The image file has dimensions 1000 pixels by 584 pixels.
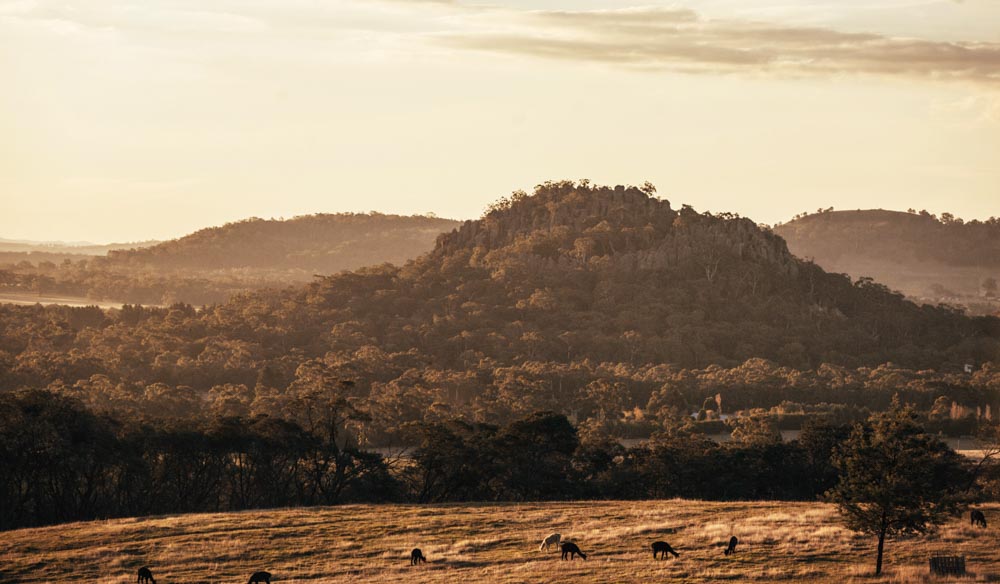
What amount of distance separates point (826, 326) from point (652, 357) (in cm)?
3283

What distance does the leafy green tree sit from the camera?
151 ft

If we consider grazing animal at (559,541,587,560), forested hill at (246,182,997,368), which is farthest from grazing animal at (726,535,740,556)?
forested hill at (246,182,997,368)

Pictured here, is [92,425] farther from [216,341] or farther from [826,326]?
[826,326]

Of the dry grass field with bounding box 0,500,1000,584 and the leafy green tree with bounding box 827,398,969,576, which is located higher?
the leafy green tree with bounding box 827,398,969,576

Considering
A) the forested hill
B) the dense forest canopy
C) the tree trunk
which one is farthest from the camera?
the forested hill

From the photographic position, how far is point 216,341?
578 ft

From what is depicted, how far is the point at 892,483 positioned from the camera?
46.0 meters

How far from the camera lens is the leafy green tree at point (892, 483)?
151 feet

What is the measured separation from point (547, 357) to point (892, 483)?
5066 inches

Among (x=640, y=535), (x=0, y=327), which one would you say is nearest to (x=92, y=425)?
(x=640, y=535)

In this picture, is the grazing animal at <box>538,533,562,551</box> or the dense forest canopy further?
the dense forest canopy

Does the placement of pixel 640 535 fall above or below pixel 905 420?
below

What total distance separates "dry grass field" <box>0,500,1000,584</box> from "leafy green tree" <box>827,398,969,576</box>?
160 centimetres

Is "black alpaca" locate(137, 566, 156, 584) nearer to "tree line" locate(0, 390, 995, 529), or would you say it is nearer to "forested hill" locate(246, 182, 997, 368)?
"tree line" locate(0, 390, 995, 529)
